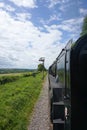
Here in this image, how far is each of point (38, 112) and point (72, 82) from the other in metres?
8.30

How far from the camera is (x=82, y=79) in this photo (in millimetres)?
3832

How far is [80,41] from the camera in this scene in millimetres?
3914

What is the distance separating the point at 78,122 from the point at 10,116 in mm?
6564

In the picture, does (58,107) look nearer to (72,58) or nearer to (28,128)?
(72,58)

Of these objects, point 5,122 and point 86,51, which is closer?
point 86,51

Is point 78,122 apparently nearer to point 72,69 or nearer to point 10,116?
point 72,69

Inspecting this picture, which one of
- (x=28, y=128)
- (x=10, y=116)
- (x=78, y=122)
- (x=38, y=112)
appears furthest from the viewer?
(x=38, y=112)

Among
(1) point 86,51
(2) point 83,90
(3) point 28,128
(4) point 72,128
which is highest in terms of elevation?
(1) point 86,51

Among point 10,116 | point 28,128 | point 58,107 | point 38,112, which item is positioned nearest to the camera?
point 58,107

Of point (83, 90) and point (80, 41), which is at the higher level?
point (80, 41)

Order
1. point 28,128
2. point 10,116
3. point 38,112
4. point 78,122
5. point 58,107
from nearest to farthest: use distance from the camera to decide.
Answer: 1. point 78,122
2. point 58,107
3. point 28,128
4. point 10,116
5. point 38,112

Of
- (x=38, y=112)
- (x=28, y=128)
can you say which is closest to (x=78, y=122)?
(x=28, y=128)

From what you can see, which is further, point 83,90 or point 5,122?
point 5,122

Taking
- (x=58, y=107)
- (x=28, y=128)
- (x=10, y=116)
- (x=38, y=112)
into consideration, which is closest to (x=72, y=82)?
(x=58, y=107)
